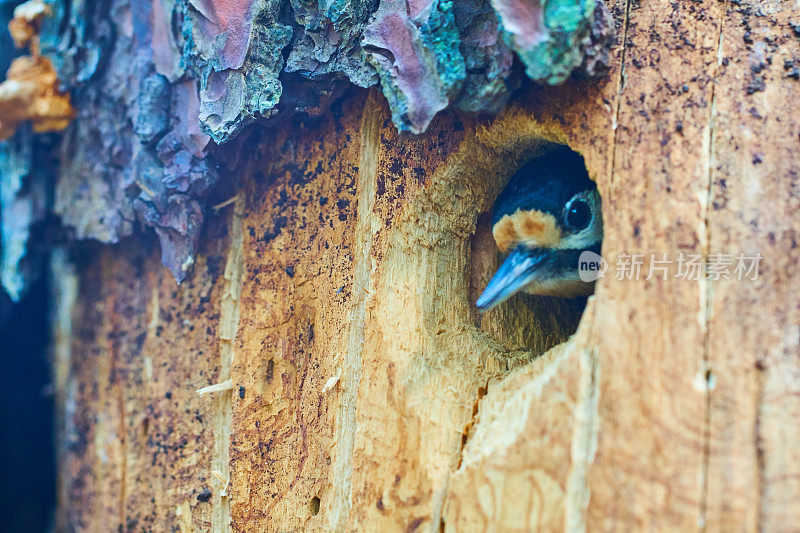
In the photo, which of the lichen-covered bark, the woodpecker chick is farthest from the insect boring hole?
the lichen-covered bark

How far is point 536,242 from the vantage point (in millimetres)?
1688

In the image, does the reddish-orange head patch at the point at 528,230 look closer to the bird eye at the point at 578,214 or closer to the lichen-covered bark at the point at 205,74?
the bird eye at the point at 578,214

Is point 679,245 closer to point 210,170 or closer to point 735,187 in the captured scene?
point 735,187

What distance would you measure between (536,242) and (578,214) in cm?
14

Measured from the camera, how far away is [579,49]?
1.32 metres

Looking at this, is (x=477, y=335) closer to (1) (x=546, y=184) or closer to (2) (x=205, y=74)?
(1) (x=546, y=184)

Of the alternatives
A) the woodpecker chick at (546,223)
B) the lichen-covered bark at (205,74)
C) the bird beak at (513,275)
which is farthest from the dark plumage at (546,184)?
the lichen-covered bark at (205,74)

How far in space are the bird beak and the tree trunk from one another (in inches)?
4.8

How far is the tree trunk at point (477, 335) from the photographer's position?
1214 mm

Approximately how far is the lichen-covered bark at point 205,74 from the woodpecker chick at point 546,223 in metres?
0.31

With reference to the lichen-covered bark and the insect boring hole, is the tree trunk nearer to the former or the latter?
the insect boring hole

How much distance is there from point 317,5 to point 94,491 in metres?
1.85

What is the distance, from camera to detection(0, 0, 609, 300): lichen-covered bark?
143 centimetres

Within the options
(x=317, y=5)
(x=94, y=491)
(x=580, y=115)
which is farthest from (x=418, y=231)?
(x=94, y=491)
